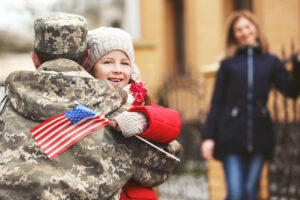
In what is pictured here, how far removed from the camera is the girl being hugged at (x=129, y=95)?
1979mm

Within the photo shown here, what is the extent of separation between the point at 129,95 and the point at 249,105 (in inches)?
80.5

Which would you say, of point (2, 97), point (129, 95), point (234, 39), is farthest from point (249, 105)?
point (2, 97)

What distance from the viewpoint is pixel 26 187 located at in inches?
70.6

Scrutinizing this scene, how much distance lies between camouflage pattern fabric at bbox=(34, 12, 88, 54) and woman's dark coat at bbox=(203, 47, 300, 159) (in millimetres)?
2270

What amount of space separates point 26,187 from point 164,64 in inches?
504

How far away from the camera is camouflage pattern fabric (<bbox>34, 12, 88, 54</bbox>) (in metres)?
2.05

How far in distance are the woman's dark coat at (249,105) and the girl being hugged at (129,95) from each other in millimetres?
1810

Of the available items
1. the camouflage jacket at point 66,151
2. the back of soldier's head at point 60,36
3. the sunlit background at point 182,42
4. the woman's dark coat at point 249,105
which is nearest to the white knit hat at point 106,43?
the back of soldier's head at point 60,36

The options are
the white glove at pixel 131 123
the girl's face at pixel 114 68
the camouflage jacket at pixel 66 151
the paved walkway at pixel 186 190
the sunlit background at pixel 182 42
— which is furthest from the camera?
the sunlit background at pixel 182 42

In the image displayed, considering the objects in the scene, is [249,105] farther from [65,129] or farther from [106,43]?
[65,129]

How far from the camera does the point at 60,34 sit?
6.73 ft

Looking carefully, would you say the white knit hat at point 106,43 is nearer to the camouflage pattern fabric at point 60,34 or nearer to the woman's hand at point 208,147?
the camouflage pattern fabric at point 60,34

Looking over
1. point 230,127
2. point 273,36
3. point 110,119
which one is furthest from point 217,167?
point 273,36

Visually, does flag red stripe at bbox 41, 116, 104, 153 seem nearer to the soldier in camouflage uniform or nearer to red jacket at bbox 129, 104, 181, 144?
the soldier in camouflage uniform
